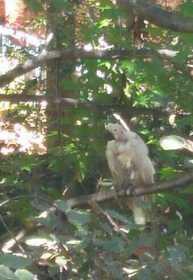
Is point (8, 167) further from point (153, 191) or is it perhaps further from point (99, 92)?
point (153, 191)

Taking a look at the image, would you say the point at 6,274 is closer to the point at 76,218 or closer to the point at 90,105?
the point at 76,218

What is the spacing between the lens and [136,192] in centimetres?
441

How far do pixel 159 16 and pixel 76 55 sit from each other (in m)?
1.11

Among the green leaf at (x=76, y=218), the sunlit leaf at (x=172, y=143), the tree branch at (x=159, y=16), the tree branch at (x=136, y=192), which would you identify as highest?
the tree branch at (x=159, y=16)

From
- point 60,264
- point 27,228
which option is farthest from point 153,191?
point 60,264

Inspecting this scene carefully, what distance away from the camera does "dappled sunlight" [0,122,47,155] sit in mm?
4863

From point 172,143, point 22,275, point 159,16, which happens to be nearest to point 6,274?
point 22,275

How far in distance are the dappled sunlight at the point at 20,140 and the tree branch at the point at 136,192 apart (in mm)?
719

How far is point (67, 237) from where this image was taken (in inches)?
105

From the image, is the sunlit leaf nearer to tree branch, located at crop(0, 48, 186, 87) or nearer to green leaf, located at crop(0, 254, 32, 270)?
green leaf, located at crop(0, 254, 32, 270)

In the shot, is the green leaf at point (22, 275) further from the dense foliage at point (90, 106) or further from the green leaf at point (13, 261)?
the dense foliage at point (90, 106)

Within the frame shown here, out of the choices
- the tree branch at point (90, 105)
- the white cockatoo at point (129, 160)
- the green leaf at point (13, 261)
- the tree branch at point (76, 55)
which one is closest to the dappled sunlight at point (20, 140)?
the tree branch at point (90, 105)

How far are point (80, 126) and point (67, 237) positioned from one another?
217cm

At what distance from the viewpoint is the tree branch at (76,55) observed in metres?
4.38
